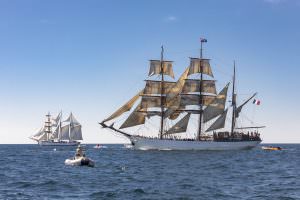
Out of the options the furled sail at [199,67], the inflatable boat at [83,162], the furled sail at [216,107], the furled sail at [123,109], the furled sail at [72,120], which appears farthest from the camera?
A: the furled sail at [72,120]

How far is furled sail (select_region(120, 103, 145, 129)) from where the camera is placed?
106 metres

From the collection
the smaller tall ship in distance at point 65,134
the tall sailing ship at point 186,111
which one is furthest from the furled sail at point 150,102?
the smaller tall ship in distance at point 65,134

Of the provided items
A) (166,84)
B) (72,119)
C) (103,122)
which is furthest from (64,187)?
(72,119)

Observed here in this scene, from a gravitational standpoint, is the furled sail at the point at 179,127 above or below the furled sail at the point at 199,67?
below

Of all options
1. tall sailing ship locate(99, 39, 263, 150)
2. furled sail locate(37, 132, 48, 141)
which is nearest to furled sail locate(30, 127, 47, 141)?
furled sail locate(37, 132, 48, 141)

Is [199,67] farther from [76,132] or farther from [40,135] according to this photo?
[40,135]

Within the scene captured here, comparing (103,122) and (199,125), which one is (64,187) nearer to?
(103,122)

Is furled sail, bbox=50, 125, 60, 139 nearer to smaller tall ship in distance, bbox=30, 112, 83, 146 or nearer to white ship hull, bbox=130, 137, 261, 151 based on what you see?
smaller tall ship in distance, bbox=30, 112, 83, 146

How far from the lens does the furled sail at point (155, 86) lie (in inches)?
4439

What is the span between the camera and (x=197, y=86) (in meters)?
116

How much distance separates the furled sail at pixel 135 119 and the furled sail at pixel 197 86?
13.3 meters

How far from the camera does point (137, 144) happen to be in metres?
112

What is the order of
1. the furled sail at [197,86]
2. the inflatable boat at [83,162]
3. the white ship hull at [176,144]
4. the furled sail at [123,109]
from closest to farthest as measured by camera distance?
the inflatable boat at [83,162], the furled sail at [123,109], the white ship hull at [176,144], the furled sail at [197,86]

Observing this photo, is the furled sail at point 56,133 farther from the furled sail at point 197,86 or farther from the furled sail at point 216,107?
the furled sail at point 216,107
